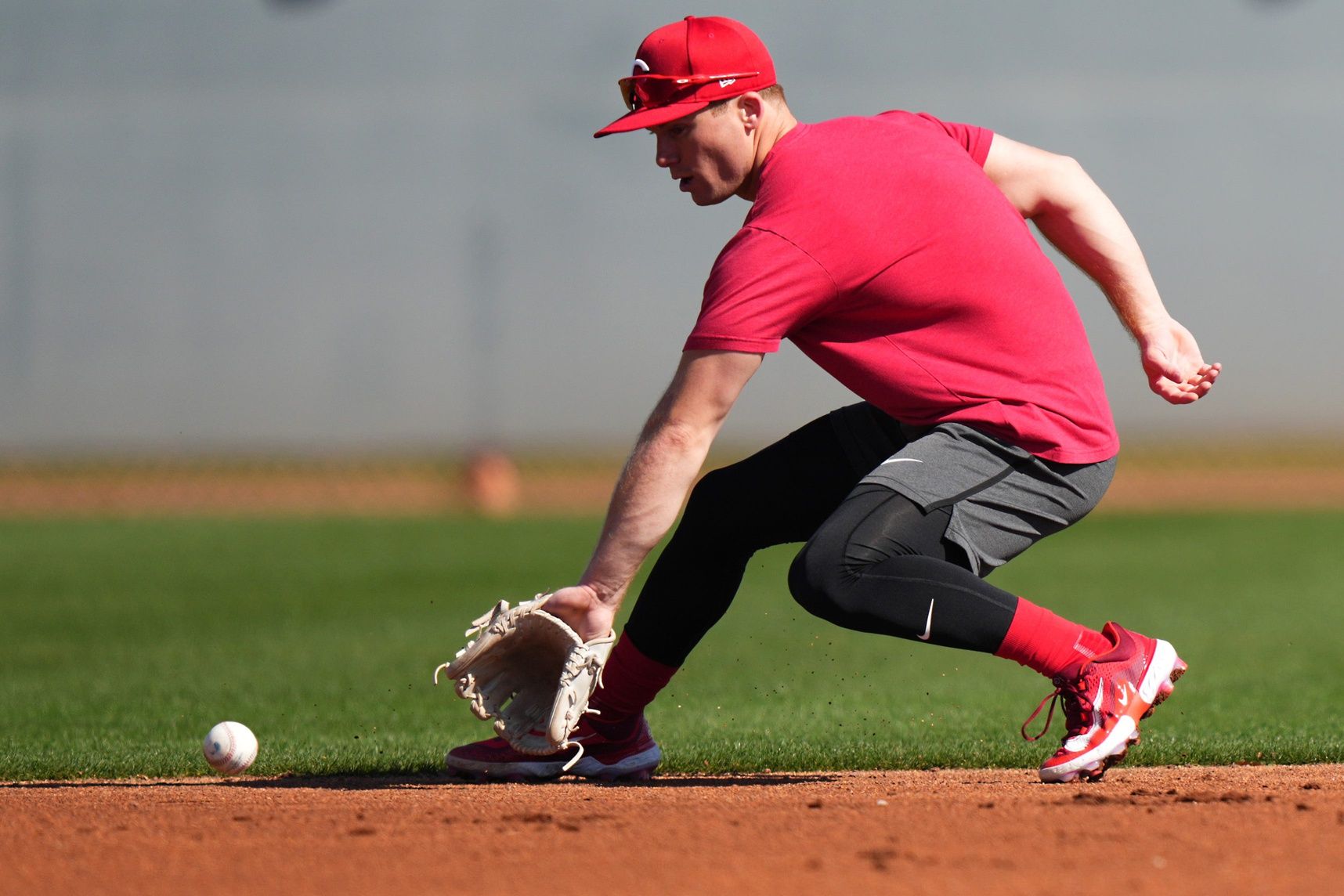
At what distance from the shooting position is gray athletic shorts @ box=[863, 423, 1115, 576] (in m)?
4.01

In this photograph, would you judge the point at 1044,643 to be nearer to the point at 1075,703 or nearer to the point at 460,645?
the point at 1075,703

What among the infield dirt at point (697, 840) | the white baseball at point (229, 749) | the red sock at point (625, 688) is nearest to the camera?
the infield dirt at point (697, 840)

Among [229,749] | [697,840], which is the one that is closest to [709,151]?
[697,840]

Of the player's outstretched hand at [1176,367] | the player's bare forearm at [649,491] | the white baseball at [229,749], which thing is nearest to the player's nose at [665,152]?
the player's bare forearm at [649,491]

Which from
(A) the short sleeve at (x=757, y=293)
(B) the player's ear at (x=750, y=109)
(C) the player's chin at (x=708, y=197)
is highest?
(B) the player's ear at (x=750, y=109)

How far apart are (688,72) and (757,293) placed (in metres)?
0.66

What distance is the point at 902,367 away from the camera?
4.04 metres

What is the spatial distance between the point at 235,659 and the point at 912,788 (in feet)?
20.1

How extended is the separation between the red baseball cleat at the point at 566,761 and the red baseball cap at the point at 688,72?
186 cm

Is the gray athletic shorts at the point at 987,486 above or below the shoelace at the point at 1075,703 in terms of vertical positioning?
above

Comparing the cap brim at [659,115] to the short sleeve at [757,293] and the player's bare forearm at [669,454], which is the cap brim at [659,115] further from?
the player's bare forearm at [669,454]

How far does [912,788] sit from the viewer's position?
435 centimetres

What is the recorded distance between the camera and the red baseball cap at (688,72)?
4012 mm

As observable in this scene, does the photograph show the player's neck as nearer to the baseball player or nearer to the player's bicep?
the baseball player
